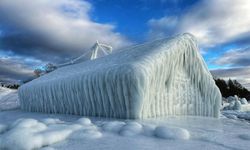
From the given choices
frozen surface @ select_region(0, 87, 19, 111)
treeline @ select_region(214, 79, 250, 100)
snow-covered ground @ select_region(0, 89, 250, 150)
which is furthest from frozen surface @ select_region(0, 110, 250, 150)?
treeline @ select_region(214, 79, 250, 100)

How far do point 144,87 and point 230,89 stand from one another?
42.6 metres

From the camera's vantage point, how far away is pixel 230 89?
44.3 m

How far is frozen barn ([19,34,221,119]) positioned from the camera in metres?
3.95

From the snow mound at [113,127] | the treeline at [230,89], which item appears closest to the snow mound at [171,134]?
the snow mound at [113,127]

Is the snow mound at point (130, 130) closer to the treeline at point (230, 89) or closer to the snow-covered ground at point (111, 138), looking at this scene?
the snow-covered ground at point (111, 138)

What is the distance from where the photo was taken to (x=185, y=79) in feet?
17.2

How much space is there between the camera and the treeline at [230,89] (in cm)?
4277

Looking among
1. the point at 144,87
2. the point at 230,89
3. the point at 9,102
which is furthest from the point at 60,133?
the point at 230,89

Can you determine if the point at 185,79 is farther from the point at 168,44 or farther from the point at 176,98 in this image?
the point at 168,44

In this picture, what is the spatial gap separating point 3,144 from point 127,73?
1782 millimetres

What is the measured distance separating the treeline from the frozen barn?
126ft

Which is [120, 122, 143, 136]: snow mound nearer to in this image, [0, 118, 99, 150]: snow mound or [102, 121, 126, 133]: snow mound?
[102, 121, 126, 133]: snow mound

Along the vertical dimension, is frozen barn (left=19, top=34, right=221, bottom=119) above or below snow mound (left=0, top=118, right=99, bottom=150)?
above

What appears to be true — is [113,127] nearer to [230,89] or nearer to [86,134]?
[86,134]
